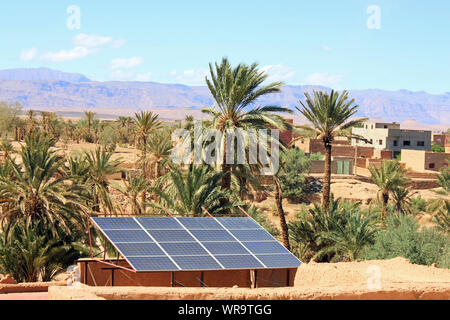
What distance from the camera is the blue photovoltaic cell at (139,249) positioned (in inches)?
508

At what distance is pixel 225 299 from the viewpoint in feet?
33.7

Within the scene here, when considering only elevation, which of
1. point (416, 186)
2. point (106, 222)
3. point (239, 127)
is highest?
point (239, 127)

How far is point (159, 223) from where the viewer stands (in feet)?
49.0

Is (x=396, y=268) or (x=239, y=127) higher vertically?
(x=239, y=127)

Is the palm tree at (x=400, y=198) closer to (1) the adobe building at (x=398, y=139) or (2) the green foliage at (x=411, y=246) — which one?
(2) the green foliage at (x=411, y=246)

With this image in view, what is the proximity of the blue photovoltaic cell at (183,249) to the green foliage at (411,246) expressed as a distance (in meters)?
9.45

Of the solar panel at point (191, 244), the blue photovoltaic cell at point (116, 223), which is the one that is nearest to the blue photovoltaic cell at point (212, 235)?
the solar panel at point (191, 244)

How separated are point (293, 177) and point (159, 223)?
36.3 metres

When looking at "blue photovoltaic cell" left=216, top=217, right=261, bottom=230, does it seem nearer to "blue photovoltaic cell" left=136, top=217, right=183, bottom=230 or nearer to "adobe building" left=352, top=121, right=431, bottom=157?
"blue photovoltaic cell" left=136, top=217, right=183, bottom=230
